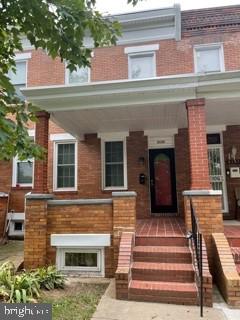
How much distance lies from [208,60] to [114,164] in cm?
475

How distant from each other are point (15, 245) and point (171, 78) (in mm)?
6490

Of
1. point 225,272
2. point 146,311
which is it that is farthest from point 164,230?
point 146,311

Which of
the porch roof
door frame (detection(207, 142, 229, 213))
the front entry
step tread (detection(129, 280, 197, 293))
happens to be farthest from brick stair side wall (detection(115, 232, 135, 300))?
door frame (detection(207, 142, 229, 213))

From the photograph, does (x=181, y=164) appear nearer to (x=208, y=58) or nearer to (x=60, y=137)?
(x=208, y=58)

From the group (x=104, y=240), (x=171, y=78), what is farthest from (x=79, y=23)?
(x=104, y=240)

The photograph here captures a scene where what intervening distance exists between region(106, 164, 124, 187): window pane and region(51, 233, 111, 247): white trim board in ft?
11.6

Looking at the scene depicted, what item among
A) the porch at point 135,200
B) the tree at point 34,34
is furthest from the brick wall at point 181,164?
the tree at point 34,34

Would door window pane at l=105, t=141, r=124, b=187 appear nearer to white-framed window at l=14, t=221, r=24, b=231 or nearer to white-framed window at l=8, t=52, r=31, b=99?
white-framed window at l=14, t=221, r=24, b=231

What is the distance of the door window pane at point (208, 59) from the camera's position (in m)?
9.97

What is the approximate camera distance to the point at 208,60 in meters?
10.0

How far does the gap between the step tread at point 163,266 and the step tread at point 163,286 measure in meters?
0.23

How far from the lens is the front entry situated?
354 inches

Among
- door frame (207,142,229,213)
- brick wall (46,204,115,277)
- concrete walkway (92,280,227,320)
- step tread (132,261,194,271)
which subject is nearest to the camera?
concrete walkway (92,280,227,320)

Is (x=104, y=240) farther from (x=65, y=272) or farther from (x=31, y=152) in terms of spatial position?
(x=31, y=152)
